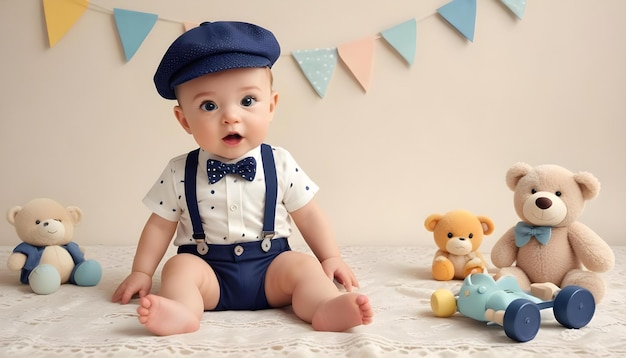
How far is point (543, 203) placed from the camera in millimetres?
1375

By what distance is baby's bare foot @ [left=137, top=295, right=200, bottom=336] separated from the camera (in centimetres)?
102

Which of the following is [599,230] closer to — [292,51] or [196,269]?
[292,51]

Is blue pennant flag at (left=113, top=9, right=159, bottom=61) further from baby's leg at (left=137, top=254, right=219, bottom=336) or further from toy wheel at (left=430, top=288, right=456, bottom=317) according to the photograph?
toy wheel at (left=430, top=288, right=456, bottom=317)

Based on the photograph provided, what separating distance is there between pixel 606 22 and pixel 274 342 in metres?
1.51

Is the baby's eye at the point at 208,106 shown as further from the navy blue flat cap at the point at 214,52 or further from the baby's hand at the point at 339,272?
the baby's hand at the point at 339,272

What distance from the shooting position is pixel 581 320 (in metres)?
1.09

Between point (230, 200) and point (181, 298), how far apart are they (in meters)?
0.24

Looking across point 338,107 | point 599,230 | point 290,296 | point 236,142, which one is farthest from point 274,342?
point 599,230

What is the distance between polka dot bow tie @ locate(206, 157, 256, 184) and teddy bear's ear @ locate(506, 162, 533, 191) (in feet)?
1.84

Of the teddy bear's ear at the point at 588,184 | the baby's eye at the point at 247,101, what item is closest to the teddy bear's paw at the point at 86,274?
the baby's eye at the point at 247,101

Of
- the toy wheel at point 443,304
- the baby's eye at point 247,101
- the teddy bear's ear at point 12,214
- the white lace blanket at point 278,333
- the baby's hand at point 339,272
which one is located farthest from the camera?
the teddy bear's ear at point 12,214

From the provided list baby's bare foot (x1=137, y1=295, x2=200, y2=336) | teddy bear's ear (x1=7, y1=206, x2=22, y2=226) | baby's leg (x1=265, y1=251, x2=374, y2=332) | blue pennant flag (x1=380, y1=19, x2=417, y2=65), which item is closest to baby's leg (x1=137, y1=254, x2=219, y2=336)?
baby's bare foot (x1=137, y1=295, x2=200, y2=336)

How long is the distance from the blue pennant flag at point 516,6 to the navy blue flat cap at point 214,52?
98 centimetres

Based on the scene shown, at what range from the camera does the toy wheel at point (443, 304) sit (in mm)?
1157
